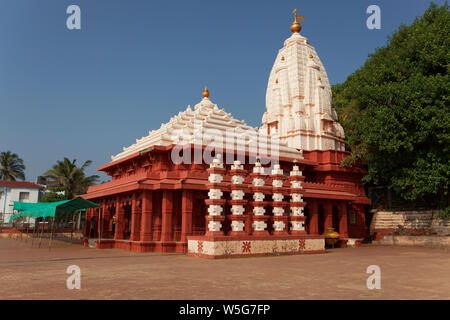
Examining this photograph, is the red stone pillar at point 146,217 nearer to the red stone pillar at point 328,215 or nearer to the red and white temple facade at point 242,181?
the red and white temple facade at point 242,181

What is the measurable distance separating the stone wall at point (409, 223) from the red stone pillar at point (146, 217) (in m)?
17.6

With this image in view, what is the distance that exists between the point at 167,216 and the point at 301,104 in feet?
56.2

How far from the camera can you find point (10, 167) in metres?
55.0

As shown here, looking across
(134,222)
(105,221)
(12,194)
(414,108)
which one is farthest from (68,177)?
(414,108)

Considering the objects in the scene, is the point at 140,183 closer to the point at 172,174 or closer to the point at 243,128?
the point at 172,174

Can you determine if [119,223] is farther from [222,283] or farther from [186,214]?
[222,283]

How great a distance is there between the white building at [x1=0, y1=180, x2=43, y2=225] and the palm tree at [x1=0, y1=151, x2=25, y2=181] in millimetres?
3098

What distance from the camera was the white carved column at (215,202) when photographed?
1464 centimetres

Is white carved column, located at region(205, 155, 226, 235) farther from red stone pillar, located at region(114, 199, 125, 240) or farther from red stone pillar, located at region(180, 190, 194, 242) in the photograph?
red stone pillar, located at region(114, 199, 125, 240)

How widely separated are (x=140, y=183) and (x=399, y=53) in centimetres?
1880

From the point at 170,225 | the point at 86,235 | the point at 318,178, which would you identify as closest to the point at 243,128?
the point at 318,178

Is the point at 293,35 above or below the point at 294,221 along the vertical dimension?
above

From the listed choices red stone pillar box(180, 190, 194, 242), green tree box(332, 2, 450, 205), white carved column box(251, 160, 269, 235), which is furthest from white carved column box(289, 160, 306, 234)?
green tree box(332, 2, 450, 205)
